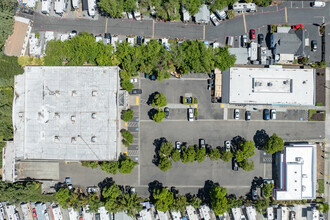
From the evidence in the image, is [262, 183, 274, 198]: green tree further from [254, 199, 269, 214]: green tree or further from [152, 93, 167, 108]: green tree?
[152, 93, 167, 108]: green tree

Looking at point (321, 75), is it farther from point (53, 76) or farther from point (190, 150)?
point (53, 76)

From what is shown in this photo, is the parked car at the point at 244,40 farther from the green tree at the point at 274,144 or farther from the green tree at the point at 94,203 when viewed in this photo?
the green tree at the point at 94,203

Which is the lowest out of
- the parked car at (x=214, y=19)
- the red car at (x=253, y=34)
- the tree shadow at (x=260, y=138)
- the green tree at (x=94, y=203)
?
the green tree at (x=94, y=203)

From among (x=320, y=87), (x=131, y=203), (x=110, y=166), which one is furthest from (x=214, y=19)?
(x=131, y=203)

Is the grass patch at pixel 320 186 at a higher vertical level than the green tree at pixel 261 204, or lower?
higher

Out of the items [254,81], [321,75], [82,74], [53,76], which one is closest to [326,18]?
[321,75]

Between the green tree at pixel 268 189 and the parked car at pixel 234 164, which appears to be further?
the parked car at pixel 234 164

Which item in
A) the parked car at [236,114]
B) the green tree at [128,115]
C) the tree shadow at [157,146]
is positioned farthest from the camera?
the tree shadow at [157,146]

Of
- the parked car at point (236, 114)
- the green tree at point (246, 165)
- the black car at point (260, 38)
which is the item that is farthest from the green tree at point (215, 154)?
the black car at point (260, 38)

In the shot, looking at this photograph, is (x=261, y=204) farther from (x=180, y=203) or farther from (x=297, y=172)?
(x=180, y=203)
